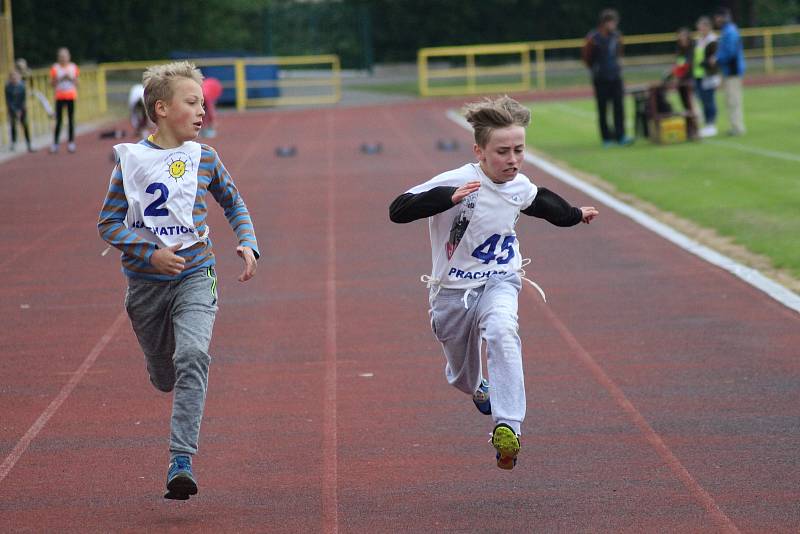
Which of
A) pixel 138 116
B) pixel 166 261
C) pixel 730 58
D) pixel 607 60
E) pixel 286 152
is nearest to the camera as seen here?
pixel 166 261

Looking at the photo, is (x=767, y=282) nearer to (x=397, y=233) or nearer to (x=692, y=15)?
(x=397, y=233)

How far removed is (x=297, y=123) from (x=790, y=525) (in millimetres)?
29874

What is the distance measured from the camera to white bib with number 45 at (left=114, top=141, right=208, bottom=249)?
5297mm

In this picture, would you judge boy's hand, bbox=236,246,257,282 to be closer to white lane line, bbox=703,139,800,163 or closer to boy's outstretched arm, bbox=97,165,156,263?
boy's outstretched arm, bbox=97,165,156,263

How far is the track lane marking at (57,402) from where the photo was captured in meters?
6.15

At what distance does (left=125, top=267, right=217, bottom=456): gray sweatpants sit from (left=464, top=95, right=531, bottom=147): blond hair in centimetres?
126

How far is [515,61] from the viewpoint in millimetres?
55500

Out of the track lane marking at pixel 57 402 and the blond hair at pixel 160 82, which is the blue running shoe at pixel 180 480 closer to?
the track lane marking at pixel 57 402

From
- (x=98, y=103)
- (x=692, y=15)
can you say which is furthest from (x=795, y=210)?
(x=692, y=15)

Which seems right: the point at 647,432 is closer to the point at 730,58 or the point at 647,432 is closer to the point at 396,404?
the point at 396,404

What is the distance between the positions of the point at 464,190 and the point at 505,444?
3.37ft

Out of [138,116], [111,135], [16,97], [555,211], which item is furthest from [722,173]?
[111,135]

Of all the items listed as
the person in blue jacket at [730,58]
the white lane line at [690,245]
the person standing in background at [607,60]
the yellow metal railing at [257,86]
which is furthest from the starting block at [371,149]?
the yellow metal railing at [257,86]

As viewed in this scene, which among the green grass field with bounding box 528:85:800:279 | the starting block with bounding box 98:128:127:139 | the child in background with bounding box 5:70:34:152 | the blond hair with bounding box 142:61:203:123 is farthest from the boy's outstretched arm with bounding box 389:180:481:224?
the starting block with bounding box 98:128:127:139
